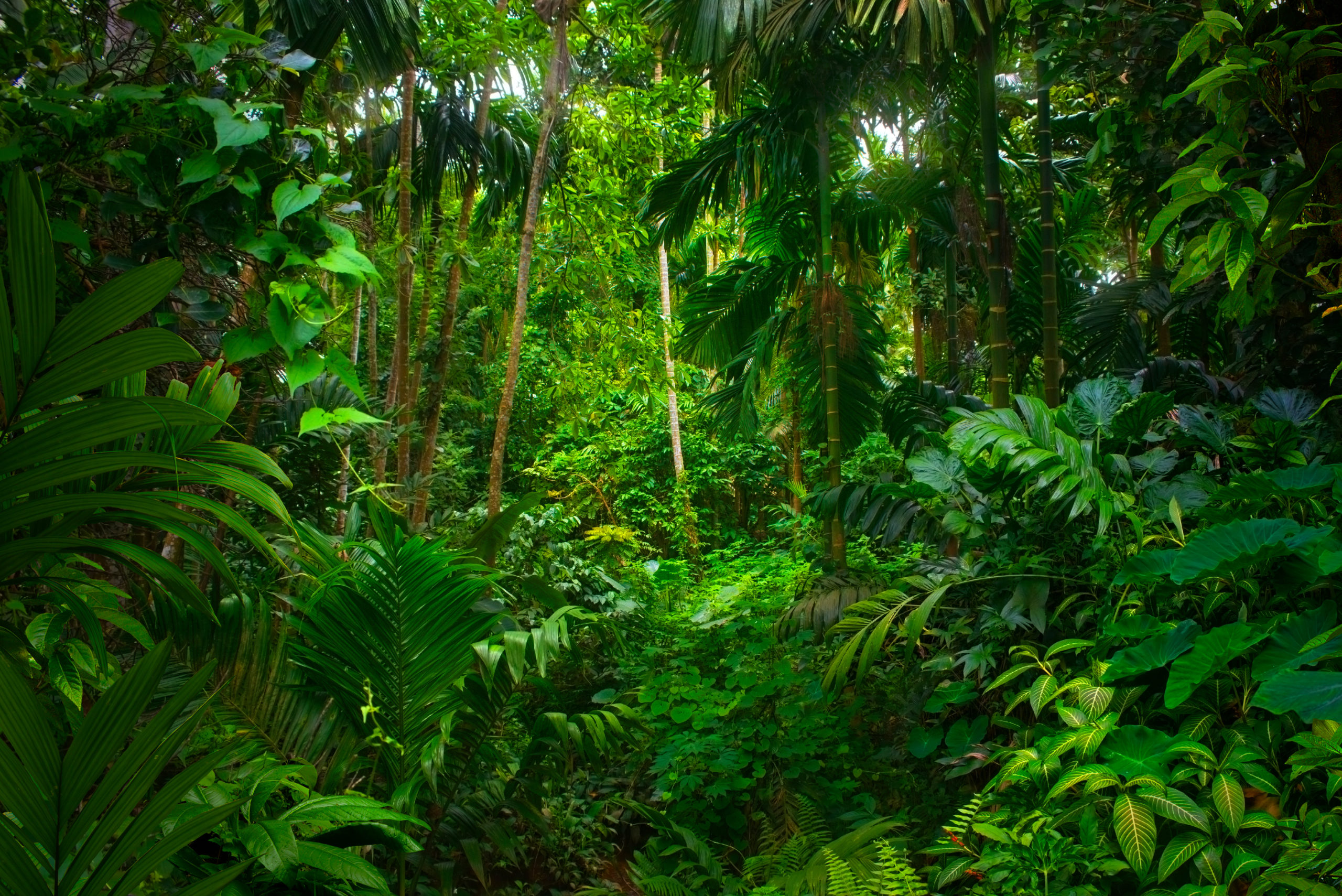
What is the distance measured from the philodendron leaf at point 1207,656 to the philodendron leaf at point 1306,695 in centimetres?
37

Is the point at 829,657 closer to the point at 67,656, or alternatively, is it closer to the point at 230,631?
the point at 230,631

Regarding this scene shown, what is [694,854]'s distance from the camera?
3361 millimetres

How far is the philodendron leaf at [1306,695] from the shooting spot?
1.74 m

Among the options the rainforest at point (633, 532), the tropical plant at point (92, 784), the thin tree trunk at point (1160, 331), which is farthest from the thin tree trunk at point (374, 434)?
the thin tree trunk at point (1160, 331)

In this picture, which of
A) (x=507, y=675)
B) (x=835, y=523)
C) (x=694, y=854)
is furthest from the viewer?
(x=835, y=523)

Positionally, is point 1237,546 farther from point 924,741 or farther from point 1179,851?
point 924,741

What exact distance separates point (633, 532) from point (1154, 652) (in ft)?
16.6

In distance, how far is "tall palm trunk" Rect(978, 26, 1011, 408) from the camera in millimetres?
4504

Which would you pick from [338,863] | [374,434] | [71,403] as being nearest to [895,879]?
[338,863]

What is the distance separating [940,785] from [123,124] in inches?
131

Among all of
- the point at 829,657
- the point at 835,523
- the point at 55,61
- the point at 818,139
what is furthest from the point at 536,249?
the point at 55,61

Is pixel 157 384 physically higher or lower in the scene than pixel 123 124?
lower

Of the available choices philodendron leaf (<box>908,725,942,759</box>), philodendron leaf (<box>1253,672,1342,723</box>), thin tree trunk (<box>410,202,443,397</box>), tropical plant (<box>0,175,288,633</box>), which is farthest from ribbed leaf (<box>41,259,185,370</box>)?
thin tree trunk (<box>410,202,443,397</box>)

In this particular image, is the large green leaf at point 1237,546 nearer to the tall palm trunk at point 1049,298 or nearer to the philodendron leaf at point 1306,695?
the philodendron leaf at point 1306,695
